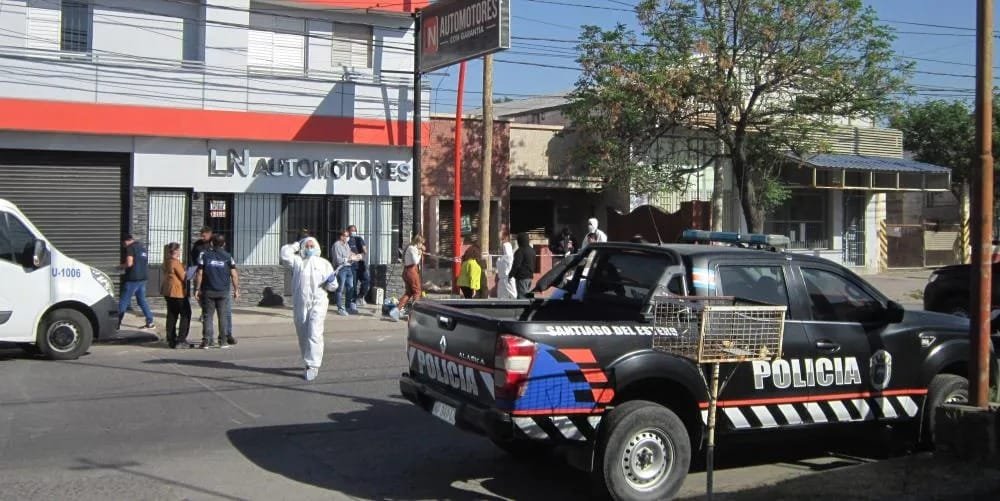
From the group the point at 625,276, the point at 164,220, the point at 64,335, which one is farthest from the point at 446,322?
the point at 164,220

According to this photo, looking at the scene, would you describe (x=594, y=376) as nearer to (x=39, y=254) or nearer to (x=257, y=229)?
A: (x=39, y=254)

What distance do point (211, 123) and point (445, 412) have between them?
1410 centimetres

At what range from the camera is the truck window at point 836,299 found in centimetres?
750

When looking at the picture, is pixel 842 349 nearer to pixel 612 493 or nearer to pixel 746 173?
pixel 612 493

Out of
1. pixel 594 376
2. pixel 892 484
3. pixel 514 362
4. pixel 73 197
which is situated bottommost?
pixel 892 484

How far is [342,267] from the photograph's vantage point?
61.5 feet

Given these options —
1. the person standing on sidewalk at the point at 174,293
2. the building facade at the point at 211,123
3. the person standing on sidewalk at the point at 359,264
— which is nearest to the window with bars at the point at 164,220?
the building facade at the point at 211,123

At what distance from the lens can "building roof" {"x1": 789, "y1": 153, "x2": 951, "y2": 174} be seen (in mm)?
27750

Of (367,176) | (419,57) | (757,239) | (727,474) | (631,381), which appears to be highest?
(419,57)

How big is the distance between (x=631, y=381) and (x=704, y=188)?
22.8 m

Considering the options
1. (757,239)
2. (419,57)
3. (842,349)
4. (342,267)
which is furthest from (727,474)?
(419,57)

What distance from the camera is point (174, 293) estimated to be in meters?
14.1

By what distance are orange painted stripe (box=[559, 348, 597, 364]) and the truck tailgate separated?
0.48 metres

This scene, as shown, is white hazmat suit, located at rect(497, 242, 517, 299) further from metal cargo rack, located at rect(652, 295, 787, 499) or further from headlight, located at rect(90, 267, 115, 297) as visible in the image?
metal cargo rack, located at rect(652, 295, 787, 499)
